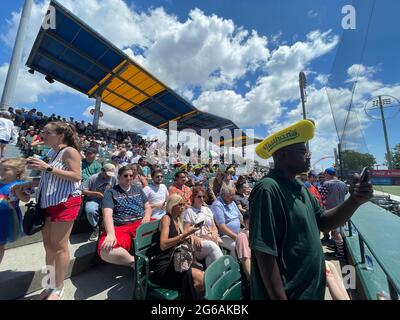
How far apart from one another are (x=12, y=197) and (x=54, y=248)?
0.70 meters

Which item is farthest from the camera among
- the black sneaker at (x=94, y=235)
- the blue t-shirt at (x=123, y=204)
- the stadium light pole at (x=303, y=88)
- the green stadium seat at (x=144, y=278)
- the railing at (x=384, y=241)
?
the stadium light pole at (x=303, y=88)

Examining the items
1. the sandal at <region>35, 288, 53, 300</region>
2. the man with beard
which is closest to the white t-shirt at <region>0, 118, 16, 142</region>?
the sandal at <region>35, 288, 53, 300</region>

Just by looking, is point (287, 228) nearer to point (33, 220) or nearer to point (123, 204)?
point (33, 220)

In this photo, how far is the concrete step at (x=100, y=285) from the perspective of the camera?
2.51 m

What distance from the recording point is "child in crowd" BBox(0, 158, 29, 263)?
2047 millimetres

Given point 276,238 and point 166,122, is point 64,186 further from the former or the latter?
point 166,122

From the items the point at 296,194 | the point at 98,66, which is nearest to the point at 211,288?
the point at 296,194

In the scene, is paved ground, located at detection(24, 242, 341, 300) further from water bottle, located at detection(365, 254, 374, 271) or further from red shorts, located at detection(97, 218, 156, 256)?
water bottle, located at detection(365, 254, 374, 271)

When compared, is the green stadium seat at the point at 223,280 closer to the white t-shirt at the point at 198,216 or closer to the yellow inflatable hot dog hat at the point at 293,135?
the white t-shirt at the point at 198,216

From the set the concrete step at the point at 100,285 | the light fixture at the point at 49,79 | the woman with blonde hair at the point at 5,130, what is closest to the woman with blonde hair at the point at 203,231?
the concrete step at the point at 100,285

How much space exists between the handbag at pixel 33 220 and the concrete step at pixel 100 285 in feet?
3.22
